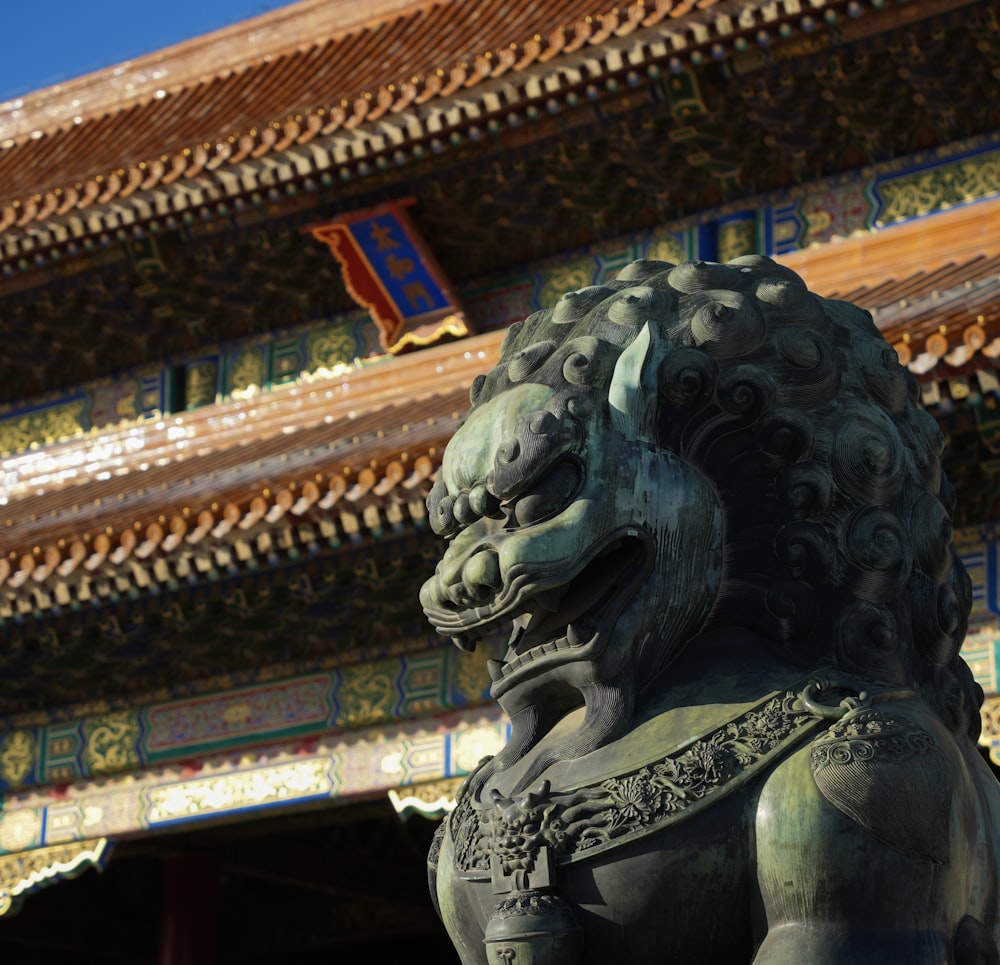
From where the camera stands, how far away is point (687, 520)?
2.19 meters

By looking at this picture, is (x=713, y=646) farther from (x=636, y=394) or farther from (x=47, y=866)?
(x=47, y=866)

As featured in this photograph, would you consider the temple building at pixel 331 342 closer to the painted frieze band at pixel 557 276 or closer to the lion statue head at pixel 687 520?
the painted frieze band at pixel 557 276

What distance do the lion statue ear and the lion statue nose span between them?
0.22 metres

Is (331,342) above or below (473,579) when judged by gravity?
above

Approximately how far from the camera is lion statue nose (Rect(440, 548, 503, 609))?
2.15m

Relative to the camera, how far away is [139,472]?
9391 millimetres

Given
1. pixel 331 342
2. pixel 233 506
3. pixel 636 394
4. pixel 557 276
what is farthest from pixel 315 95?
pixel 636 394

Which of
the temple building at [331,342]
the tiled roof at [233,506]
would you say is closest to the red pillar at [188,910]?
the temple building at [331,342]

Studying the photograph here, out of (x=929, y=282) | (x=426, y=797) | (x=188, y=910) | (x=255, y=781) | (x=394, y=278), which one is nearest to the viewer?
(x=929, y=282)

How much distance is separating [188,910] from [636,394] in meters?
7.49

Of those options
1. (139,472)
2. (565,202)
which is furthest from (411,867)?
(565,202)

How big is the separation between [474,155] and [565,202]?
1.79 ft

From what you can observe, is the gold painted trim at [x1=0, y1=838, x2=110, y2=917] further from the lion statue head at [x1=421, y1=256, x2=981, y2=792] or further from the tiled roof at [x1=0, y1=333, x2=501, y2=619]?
the lion statue head at [x1=421, y1=256, x2=981, y2=792]

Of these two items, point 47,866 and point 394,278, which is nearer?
point 47,866
